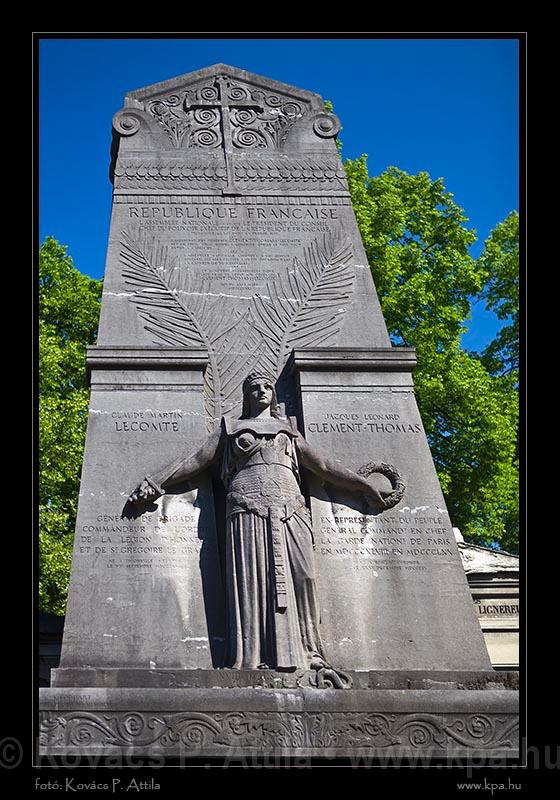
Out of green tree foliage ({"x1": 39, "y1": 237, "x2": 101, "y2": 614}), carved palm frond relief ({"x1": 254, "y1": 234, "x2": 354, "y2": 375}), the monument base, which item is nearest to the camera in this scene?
the monument base

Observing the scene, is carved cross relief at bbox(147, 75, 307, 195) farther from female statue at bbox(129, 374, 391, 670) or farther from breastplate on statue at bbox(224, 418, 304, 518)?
breastplate on statue at bbox(224, 418, 304, 518)

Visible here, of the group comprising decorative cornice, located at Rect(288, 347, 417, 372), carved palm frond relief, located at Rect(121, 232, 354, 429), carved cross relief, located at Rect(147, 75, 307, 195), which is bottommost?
decorative cornice, located at Rect(288, 347, 417, 372)

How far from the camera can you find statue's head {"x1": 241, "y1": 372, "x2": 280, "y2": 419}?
1079cm

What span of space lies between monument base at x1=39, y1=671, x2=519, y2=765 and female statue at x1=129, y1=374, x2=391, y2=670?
53 cm

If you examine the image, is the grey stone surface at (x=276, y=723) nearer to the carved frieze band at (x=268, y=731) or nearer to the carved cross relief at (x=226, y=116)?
the carved frieze band at (x=268, y=731)

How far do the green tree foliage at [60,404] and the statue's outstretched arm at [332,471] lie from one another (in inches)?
357

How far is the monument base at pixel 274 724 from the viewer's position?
8.96 metres

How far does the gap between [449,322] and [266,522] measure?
14.5 m

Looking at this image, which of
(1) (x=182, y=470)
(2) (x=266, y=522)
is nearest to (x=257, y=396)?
(1) (x=182, y=470)

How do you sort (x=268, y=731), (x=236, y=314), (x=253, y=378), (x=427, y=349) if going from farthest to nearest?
1. (x=427, y=349)
2. (x=236, y=314)
3. (x=253, y=378)
4. (x=268, y=731)

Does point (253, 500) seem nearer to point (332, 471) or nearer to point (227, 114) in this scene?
point (332, 471)

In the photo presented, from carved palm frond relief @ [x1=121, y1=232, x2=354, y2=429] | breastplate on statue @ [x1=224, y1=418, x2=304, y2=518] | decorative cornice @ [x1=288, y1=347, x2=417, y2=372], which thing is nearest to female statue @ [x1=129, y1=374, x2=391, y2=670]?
breastplate on statue @ [x1=224, y1=418, x2=304, y2=518]

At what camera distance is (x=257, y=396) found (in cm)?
1079
